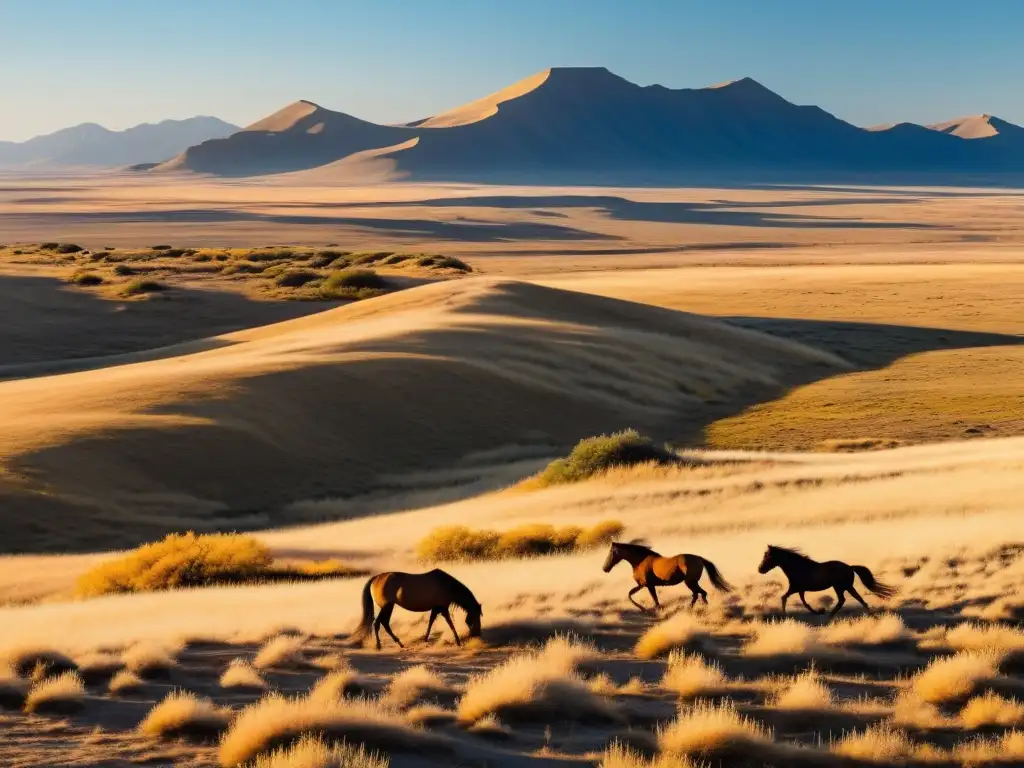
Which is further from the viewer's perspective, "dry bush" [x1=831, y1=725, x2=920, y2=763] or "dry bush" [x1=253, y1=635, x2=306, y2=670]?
"dry bush" [x1=253, y1=635, x2=306, y2=670]

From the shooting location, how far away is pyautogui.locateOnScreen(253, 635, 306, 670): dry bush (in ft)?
40.0

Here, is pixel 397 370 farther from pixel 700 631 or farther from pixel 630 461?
pixel 700 631

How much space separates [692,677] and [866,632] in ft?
9.01

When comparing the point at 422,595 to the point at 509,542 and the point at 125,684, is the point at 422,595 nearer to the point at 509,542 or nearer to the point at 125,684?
the point at 125,684

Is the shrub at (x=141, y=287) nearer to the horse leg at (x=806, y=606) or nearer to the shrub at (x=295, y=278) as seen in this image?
the shrub at (x=295, y=278)

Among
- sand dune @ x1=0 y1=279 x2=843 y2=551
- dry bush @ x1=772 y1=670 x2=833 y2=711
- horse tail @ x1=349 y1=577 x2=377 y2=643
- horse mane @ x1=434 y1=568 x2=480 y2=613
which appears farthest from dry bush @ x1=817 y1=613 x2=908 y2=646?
sand dune @ x1=0 y1=279 x2=843 y2=551

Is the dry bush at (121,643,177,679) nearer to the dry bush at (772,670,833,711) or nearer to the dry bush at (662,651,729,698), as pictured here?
the dry bush at (662,651,729,698)

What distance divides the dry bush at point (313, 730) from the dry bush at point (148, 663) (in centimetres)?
277

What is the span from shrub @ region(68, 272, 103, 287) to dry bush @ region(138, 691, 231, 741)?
220 feet

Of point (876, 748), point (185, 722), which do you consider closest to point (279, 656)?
point (185, 722)

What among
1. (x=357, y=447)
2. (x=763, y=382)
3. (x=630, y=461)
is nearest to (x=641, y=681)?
(x=630, y=461)

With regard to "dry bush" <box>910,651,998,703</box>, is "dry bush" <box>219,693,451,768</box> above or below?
above

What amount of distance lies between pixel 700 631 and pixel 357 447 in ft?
75.7

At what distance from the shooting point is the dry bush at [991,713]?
391 inches
